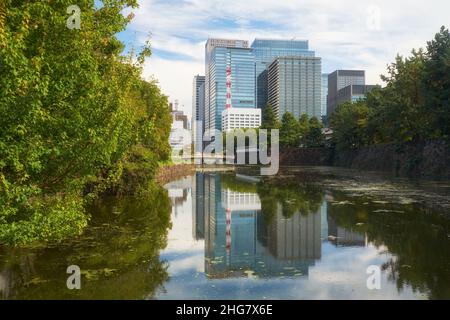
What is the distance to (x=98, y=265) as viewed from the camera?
11188 mm

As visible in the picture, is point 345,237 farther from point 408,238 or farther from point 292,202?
point 292,202

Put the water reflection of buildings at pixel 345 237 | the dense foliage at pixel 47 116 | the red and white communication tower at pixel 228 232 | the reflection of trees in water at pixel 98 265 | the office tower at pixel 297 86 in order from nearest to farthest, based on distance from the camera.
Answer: the dense foliage at pixel 47 116 < the reflection of trees in water at pixel 98 265 < the red and white communication tower at pixel 228 232 < the water reflection of buildings at pixel 345 237 < the office tower at pixel 297 86

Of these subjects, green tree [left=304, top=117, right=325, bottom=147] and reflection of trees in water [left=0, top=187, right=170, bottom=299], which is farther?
green tree [left=304, top=117, right=325, bottom=147]

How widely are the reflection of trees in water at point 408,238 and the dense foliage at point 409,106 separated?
2382cm

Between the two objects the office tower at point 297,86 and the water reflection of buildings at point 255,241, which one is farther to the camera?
the office tower at point 297,86

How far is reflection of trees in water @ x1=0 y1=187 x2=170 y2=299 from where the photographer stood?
9227 millimetres

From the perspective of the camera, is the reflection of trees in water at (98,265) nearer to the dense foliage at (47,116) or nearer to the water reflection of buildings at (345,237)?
the dense foliage at (47,116)

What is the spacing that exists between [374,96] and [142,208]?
2135 inches

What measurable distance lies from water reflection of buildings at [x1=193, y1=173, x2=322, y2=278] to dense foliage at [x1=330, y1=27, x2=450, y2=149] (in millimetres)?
28303

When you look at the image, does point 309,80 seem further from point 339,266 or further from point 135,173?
point 339,266

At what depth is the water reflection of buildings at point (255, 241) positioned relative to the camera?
447 inches

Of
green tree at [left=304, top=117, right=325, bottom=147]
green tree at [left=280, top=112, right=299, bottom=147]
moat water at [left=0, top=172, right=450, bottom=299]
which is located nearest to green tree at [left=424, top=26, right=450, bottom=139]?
moat water at [left=0, top=172, right=450, bottom=299]

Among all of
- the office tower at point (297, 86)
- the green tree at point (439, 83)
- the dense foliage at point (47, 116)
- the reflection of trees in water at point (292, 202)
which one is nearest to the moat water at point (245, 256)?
the reflection of trees in water at point (292, 202)

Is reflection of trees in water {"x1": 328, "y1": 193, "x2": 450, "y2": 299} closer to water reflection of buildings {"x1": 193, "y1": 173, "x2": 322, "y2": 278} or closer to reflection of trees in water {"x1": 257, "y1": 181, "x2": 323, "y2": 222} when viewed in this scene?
reflection of trees in water {"x1": 257, "y1": 181, "x2": 323, "y2": 222}
